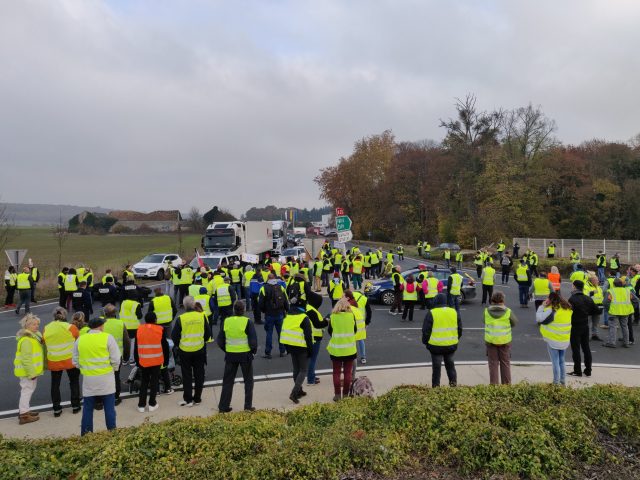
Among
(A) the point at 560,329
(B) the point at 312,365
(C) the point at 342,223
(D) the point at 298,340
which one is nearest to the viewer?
(D) the point at 298,340

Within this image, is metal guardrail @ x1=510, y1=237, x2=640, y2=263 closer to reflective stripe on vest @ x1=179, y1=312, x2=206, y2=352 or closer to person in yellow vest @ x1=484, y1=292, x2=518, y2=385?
person in yellow vest @ x1=484, y1=292, x2=518, y2=385

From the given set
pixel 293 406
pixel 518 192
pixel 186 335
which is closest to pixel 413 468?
pixel 293 406

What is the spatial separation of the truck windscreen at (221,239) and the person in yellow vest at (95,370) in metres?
24.5

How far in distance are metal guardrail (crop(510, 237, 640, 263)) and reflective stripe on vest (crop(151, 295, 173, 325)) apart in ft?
106

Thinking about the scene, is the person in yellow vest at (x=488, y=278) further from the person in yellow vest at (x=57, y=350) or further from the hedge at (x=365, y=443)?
the person in yellow vest at (x=57, y=350)

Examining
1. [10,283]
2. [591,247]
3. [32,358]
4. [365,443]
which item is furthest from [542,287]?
[591,247]

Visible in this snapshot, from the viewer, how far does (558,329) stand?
771 centimetres

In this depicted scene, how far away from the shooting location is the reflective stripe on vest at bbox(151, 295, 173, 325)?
880cm

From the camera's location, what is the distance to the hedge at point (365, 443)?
4.05 m

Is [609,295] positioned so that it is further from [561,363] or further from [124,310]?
[124,310]

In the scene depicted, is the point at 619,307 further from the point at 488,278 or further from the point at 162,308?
the point at 162,308

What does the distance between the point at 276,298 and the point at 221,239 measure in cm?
2105

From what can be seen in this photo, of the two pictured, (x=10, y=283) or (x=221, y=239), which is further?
(x=221, y=239)

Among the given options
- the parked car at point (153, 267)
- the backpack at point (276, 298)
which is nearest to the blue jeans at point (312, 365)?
the backpack at point (276, 298)
